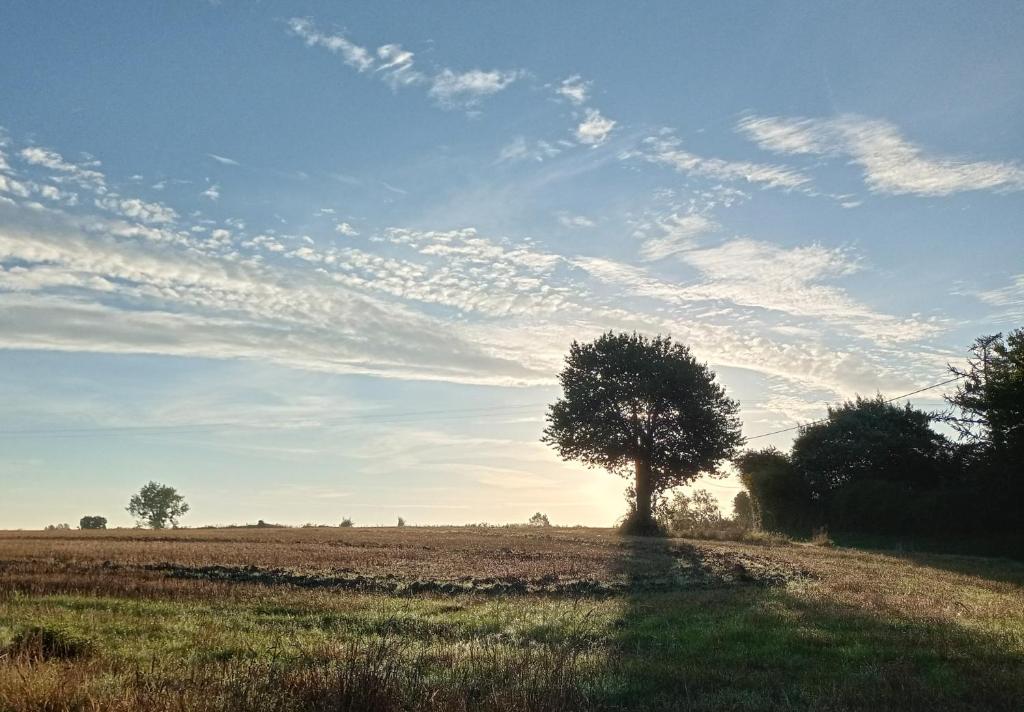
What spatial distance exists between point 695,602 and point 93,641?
1192 cm

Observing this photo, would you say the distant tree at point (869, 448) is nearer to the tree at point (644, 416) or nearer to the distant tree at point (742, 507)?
the tree at point (644, 416)

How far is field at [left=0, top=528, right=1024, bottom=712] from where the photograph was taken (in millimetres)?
7688

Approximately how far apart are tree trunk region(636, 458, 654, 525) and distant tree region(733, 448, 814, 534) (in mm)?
8904

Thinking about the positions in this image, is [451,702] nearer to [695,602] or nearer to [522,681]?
[522,681]

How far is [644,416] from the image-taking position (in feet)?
200

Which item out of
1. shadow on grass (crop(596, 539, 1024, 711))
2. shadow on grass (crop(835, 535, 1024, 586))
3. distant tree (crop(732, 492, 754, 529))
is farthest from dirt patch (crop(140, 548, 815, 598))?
distant tree (crop(732, 492, 754, 529))

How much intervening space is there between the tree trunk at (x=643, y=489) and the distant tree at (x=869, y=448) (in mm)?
11816

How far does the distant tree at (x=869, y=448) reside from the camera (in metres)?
57.8

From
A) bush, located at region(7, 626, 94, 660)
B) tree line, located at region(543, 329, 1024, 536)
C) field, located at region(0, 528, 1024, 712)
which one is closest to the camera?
field, located at region(0, 528, 1024, 712)

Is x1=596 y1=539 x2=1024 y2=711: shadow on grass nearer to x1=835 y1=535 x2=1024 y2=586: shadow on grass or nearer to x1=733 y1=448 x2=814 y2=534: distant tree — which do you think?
x1=835 y1=535 x2=1024 y2=586: shadow on grass

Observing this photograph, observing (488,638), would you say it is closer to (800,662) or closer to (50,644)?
(800,662)

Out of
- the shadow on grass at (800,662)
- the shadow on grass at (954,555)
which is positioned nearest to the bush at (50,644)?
the shadow on grass at (800,662)

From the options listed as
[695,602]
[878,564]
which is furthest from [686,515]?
[695,602]

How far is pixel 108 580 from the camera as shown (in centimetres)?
1880
